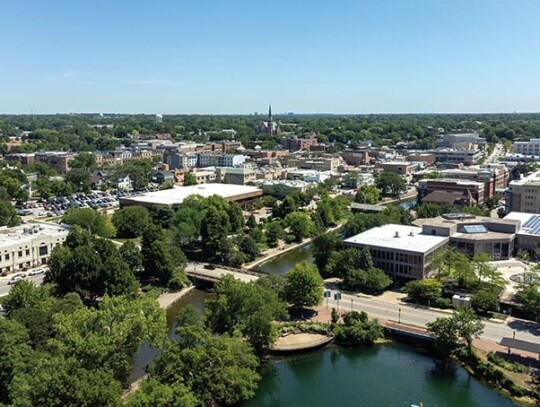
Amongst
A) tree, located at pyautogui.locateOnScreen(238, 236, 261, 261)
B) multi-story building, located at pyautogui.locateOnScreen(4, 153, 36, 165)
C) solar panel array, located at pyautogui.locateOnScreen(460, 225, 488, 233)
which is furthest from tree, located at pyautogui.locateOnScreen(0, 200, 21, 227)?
multi-story building, located at pyautogui.locateOnScreen(4, 153, 36, 165)

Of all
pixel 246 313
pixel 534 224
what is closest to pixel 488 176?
pixel 534 224

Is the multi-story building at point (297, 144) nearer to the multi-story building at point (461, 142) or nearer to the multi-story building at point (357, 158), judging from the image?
the multi-story building at point (357, 158)

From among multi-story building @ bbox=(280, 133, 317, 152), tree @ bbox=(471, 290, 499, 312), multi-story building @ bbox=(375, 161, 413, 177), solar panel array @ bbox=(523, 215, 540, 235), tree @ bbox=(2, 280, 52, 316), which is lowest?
tree @ bbox=(471, 290, 499, 312)

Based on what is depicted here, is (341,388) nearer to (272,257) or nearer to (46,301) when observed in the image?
(46,301)

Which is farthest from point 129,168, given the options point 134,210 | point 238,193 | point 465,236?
point 465,236

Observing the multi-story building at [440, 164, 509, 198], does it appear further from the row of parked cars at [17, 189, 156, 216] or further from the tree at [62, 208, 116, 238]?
the tree at [62, 208, 116, 238]

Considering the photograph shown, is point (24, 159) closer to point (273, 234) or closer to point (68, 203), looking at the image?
point (68, 203)

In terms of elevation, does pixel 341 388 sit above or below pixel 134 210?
below
